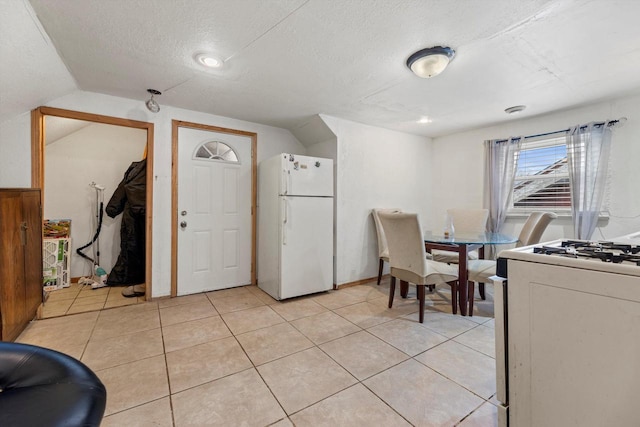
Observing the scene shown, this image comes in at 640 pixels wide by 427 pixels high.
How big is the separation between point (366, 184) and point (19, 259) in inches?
140

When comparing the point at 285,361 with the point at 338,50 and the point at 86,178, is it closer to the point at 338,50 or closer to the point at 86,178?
the point at 338,50

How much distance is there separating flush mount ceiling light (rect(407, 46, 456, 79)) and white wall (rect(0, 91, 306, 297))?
Result: 2.24 metres

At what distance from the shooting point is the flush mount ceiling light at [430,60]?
1894 mm

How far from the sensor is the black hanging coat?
3541mm

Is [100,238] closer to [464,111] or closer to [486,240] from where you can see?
[486,240]

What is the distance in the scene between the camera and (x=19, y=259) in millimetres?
2084

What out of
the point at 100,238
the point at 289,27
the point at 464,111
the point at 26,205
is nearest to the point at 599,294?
the point at 289,27

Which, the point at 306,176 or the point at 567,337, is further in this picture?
the point at 306,176

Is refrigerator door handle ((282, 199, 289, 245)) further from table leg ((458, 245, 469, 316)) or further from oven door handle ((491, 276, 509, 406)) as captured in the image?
oven door handle ((491, 276, 509, 406))

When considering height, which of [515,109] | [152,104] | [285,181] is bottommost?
[285,181]

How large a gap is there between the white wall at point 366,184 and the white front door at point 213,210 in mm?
1265

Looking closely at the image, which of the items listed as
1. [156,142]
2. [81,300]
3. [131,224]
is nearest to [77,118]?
[156,142]

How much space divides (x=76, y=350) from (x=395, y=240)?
2.73 metres

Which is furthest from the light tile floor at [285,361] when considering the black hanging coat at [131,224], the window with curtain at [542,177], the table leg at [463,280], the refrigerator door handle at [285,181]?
the window with curtain at [542,177]
